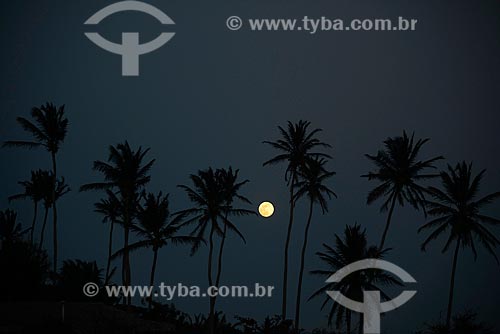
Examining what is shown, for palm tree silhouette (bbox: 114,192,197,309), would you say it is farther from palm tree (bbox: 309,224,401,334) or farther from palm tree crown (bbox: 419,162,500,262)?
palm tree crown (bbox: 419,162,500,262)

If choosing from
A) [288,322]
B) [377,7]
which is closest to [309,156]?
[288,322]

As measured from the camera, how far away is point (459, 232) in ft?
123

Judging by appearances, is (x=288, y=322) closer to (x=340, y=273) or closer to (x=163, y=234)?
(x=340, y=273)

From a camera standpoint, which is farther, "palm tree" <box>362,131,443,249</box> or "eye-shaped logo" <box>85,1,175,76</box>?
"eye-shaped logo" <box>85,1,175,76</box>

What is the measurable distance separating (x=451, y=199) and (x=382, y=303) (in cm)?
902

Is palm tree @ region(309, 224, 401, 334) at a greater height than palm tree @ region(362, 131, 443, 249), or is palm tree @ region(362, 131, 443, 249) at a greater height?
palm tree @ region(362, 131, 443, 249)
